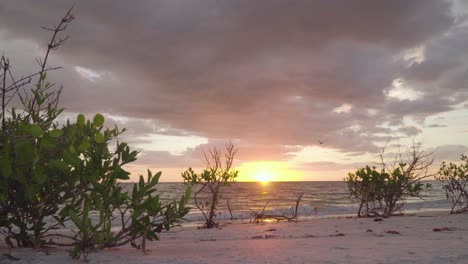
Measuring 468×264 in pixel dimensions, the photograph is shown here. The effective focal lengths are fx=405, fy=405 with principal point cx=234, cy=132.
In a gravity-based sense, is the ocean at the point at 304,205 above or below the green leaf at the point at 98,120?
below

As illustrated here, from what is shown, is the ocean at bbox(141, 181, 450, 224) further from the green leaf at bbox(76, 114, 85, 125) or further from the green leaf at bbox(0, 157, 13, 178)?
the green leaf at bbox(0, 157, 13, 178)

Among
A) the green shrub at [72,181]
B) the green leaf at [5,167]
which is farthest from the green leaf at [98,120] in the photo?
the green leaf at [5,167]

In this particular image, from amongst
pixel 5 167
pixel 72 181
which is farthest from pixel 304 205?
pixel 5 167

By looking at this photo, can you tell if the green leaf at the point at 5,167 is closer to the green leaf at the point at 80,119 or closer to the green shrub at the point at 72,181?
the green shrub at the point at 72,181

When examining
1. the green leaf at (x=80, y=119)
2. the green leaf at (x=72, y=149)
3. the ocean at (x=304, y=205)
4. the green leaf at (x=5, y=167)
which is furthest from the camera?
the ocean at (x=304, y=205)

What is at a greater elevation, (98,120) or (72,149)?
(98,120)

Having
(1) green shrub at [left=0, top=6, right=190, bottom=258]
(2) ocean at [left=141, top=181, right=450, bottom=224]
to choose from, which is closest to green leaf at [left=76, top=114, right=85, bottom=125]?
(1) green shrub at [left=0, top=6, right=190, bottom=258]

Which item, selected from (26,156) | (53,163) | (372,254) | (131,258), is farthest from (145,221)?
(372,254)

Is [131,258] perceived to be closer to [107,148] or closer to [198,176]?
[107,148]

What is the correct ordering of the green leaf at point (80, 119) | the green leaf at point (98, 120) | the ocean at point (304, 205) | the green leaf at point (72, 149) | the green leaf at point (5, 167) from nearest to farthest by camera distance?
the green leaf at point (5, 167)
the green leaf at point (72, 149)
the green leaf at point (98, 120)
the green leaf at point (80, 119)
the ocean at point (304, 205)

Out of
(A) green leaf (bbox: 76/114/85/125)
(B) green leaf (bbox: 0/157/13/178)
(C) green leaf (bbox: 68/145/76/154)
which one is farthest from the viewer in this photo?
(A) green leaf (bbox: 76/114/85/125)

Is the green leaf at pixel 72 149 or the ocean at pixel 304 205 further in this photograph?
the ocean at pixel 304 205

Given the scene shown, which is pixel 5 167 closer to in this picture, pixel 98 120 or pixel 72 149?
pixel 72 149

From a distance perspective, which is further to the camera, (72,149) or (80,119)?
(80,119)
